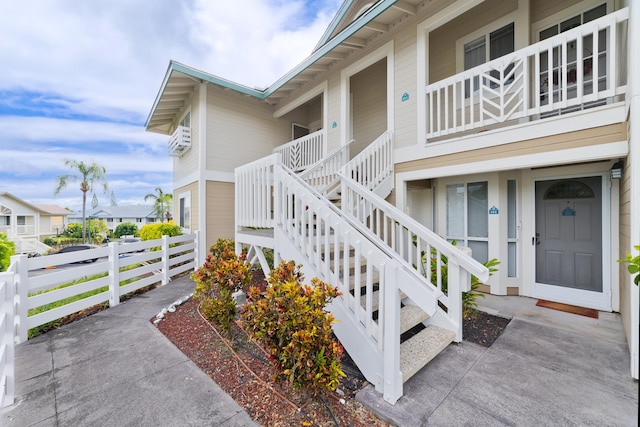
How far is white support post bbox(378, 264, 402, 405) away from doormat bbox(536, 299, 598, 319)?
397cm

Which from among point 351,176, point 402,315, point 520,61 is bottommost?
point 402,315

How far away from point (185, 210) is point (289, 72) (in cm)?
608

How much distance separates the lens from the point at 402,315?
11.0ft

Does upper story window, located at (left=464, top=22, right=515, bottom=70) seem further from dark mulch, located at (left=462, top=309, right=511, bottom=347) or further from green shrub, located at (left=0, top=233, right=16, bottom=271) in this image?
green shrub, located at (left=0, top=233, right=16, bottom=271)

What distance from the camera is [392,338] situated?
231 cm

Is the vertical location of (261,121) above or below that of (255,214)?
above

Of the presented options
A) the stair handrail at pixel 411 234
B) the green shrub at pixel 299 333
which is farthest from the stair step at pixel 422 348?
the green shrub at pixel 299 333

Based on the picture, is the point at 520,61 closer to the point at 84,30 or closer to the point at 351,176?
the point at 351,176

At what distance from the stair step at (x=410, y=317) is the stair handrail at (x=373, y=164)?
2.51 meters

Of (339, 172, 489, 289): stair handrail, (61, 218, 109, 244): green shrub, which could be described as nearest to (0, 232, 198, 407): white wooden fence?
(339, 172, 489, 289): stair handrail

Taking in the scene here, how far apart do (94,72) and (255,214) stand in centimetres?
1765

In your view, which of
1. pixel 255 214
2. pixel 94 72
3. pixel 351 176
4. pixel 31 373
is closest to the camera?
pixel 31 373

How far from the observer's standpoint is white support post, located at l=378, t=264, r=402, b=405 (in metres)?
2.29

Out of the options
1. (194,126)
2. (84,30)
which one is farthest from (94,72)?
(194,126)
